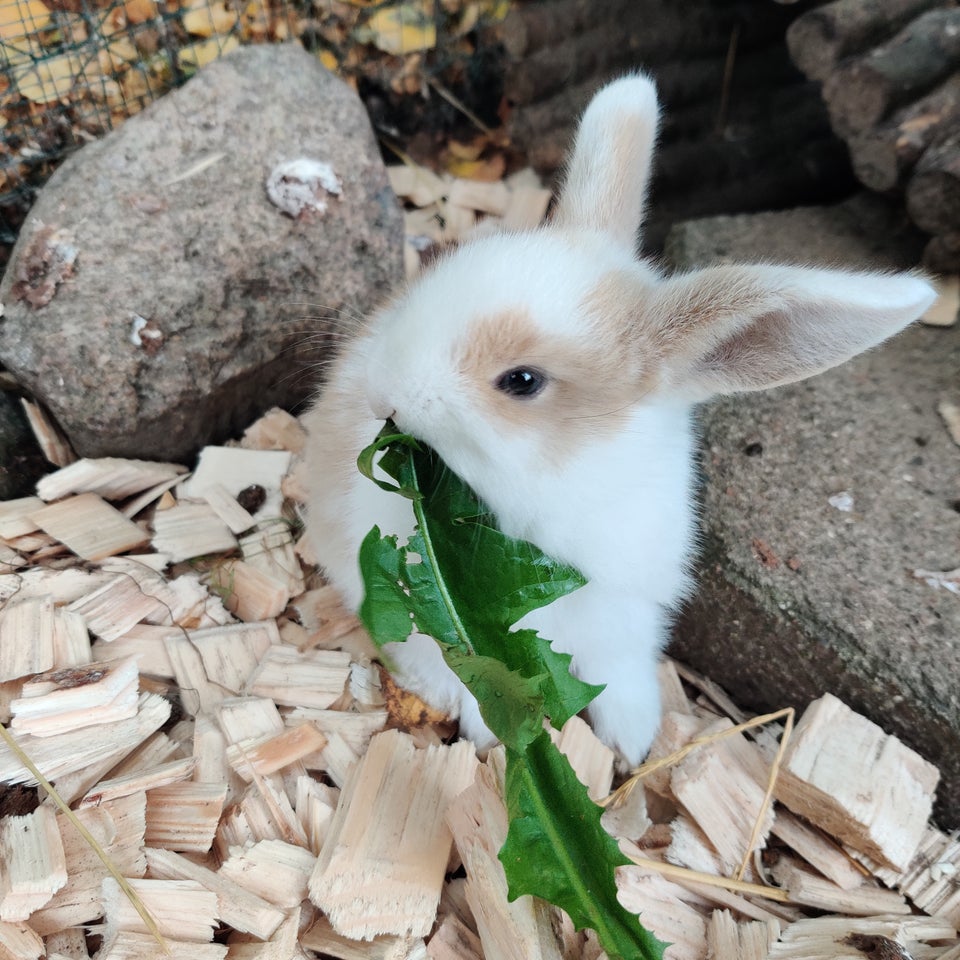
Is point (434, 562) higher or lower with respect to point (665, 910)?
higher

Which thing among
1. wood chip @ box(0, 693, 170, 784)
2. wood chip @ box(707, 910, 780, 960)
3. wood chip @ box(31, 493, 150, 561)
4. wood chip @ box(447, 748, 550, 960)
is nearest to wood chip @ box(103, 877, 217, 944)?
wood chip @ box(0, 693, 170, 784)

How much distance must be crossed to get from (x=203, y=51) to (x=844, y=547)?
2492mm

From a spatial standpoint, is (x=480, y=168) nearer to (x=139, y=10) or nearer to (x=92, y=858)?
(x=139, y=10)

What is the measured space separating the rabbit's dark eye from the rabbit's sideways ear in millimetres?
244

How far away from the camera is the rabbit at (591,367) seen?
1514mm

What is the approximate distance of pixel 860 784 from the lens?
1.93 m

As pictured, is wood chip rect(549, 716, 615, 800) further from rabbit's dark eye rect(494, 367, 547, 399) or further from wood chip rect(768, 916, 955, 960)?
rabbit's dark eye rect(494, 367, 547, 399)

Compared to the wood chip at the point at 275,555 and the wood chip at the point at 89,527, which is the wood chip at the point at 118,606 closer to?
the wood chip at the point at 89,527

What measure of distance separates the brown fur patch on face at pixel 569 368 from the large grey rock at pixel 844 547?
2.13 feet

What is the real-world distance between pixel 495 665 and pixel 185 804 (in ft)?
2.64

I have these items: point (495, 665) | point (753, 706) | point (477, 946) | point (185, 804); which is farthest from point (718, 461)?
point (185, 804)

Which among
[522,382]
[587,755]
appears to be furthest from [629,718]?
[522,382]

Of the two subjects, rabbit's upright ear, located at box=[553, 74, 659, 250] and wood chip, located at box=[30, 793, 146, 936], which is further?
rabbit's upright ear, located at box=[553, 74, 659, 250]

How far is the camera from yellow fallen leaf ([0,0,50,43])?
2.52 metres
